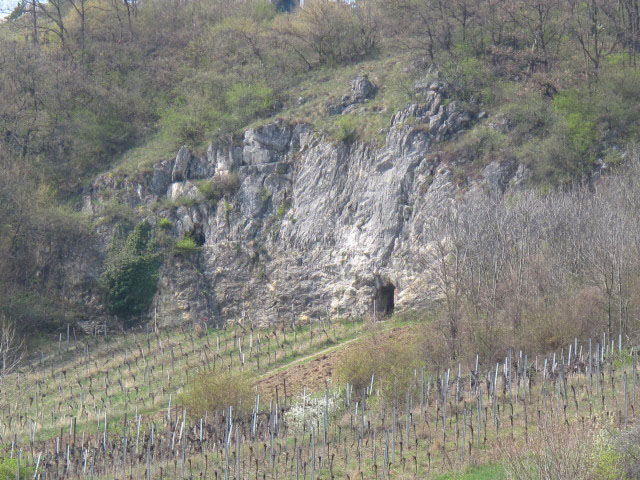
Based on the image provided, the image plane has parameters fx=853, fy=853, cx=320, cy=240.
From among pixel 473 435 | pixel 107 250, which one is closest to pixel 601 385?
pixel 473 435

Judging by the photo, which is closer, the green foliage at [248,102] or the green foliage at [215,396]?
the green foliage at [215,396]

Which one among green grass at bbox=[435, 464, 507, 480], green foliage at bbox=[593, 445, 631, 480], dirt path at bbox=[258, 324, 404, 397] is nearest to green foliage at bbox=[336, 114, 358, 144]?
dirt path at bbox=[258, 324, 404, 397]

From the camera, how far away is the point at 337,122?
42531 millimetres

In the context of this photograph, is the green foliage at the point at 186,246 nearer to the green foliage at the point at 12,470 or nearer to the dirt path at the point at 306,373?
the dirt path at the point at 306,373

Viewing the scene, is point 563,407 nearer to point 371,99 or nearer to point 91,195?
point 371,99

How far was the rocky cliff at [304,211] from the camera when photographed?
37.2m

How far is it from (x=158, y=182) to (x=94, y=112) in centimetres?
922

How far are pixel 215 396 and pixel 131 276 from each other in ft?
64.8

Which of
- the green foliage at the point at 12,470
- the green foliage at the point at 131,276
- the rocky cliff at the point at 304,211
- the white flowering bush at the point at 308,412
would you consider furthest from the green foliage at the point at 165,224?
the green foliage at the point at 12,470

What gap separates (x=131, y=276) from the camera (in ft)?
134

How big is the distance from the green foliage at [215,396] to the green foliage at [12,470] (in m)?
4.69

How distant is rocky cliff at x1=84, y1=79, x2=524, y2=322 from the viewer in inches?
1463

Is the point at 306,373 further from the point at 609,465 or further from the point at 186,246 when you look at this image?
the point at 609,465

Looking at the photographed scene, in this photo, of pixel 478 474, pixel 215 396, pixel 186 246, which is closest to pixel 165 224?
pixel 186 246
